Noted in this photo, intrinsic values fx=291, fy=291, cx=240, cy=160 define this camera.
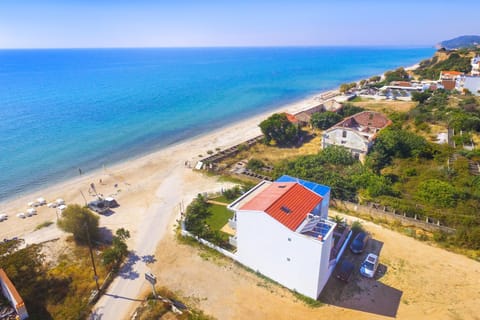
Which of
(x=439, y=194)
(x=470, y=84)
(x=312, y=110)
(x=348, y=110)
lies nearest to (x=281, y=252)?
(x=439, y=194)

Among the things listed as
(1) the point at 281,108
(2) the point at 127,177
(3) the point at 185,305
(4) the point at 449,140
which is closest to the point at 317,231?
(3) the point at 185,305

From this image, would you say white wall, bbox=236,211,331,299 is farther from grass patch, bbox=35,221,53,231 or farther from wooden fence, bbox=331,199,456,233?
grass patch, bbox=35,221,53,231

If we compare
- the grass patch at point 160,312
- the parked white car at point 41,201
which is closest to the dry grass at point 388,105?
the grass patch at point 160,312

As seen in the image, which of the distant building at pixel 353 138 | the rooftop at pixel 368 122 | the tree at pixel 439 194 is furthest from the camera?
the rooftop at pixel 368 122

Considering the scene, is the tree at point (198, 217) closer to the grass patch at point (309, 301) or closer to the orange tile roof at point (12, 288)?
the grass patch at point (309, 301)

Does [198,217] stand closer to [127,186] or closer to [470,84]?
[127,186]

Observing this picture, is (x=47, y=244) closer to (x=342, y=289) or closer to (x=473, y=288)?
(x=342, y=289)
